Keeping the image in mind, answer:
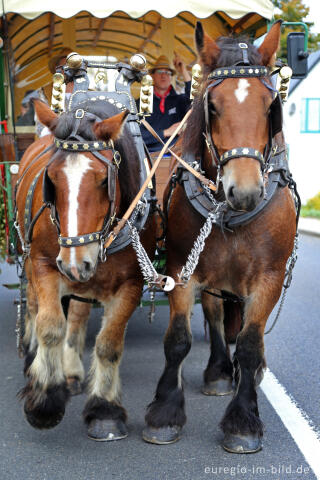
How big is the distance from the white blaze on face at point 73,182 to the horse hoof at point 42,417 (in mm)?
1032

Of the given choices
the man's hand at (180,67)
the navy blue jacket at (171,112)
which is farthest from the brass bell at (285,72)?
the man's hand at (180,67)

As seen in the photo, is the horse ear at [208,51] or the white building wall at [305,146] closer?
the horse ear at [208,51]

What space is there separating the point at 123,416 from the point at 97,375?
292 millimetres

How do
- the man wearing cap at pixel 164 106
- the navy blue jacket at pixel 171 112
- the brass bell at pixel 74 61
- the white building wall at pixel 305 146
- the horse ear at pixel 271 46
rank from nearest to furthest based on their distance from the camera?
the horse ear at pixel 271 46 → the brass bell at pixel 74 61 → the man wearing cap at pixel 164 106 → the navy blue jacket at pixel 171 112 → the white building wall at pixel 305 146

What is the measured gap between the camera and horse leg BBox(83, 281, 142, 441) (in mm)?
3807

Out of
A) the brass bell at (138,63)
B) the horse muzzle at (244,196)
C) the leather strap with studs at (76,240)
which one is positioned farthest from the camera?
the brass bell at (138,63)

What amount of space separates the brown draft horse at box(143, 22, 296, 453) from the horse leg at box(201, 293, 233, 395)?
0.80 metres

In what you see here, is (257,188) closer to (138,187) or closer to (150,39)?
(138,187)

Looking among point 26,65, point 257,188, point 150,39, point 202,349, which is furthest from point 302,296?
point 257,188

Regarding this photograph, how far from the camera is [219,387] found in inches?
180

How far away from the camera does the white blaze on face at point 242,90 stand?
3.25 meters

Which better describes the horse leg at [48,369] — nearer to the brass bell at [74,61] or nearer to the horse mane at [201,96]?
the horse mane at [201,96]

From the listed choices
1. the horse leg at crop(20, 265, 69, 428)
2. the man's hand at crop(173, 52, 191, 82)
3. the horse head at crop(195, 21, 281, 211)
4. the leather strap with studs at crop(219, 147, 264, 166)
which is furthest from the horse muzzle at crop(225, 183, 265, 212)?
the man's hand at crop(173, 52, 191, 82)

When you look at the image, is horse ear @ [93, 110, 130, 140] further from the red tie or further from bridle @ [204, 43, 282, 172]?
the red tie
